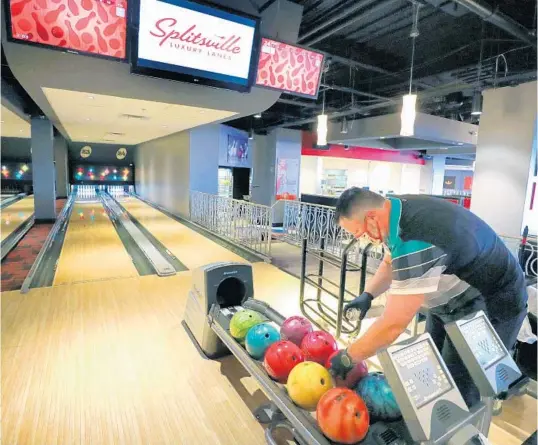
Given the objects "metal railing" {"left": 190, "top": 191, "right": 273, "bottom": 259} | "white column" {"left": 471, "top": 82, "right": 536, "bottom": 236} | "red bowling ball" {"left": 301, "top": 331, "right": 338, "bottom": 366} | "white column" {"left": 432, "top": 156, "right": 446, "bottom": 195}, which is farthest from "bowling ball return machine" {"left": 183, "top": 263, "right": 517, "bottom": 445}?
"white column" {"left": 432, "top": 156, "right": 446, "bottom": 195}

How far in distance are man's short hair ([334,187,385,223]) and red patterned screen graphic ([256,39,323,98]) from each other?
3.12 m

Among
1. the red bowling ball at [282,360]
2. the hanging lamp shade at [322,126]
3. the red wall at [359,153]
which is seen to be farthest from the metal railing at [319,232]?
the red wall at [359,153]

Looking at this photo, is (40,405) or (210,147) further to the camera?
(210,147)

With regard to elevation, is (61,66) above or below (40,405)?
above

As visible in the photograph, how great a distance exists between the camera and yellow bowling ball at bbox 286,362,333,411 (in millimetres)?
1490

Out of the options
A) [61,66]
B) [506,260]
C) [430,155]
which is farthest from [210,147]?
[430,155]

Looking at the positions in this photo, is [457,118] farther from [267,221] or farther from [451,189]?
[451,189]

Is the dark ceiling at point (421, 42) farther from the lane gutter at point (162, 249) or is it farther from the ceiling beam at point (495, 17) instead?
the lane gutter at point (162, 249)

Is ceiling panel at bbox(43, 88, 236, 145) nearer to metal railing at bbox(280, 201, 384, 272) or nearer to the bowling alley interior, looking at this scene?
the bowling alley interior

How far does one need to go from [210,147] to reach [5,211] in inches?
247

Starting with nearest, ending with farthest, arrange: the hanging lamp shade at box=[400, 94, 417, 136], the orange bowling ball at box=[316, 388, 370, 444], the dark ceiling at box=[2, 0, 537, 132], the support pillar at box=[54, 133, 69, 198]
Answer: the orange bowling ball at box=[316, 388, 370, 444], the dark ceiling at box=[2, 0, 537, 132], the hanging lamp shade at box=[400, 94, 417, 136], the support pillar at box=[54, 133, 69, 198]

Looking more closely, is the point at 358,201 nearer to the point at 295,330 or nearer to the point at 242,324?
the point at 295,330

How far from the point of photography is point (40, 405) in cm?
191

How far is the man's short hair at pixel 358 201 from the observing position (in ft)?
4.58
